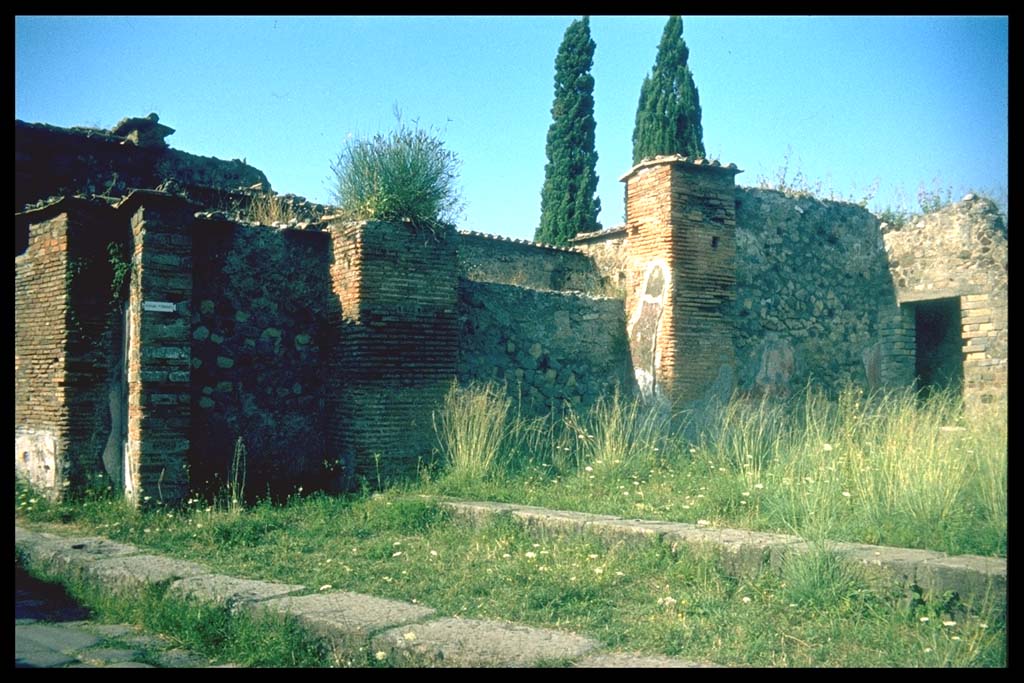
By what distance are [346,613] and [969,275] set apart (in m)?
8.97

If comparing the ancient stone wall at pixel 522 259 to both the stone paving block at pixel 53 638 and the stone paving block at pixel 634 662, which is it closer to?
the stone paving block at pixel 53 638

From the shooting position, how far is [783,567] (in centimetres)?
422

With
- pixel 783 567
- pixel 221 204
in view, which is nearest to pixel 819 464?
A: pixel 783 567

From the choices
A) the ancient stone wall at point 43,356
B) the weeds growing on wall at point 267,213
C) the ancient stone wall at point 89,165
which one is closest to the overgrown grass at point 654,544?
the ancient stone wall at point 43,356

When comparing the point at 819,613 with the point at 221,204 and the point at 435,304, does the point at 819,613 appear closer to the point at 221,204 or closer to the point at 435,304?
the point at 435,304

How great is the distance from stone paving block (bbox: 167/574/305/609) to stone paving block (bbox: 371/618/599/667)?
1001 millimetres

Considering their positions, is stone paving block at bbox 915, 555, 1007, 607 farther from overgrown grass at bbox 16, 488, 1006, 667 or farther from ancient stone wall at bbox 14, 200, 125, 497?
ancient stone wall at bbox 14, 200, 125, 497

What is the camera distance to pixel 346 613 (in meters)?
4.04

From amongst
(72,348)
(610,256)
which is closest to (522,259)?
(610,256)

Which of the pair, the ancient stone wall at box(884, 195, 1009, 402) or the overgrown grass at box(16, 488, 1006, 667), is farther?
the ancient stone wall at box(884, 195, 1009, 402)

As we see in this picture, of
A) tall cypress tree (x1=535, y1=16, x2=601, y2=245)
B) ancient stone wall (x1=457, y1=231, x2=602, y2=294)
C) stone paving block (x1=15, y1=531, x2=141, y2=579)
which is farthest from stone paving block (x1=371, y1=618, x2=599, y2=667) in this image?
tall cypress tree (x1=535, y1=16, x2=601, y2=245)

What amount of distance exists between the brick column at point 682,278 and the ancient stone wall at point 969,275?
2673 mm

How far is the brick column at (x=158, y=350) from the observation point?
21.5 ft

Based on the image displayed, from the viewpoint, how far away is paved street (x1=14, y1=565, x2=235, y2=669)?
12.5 feet
